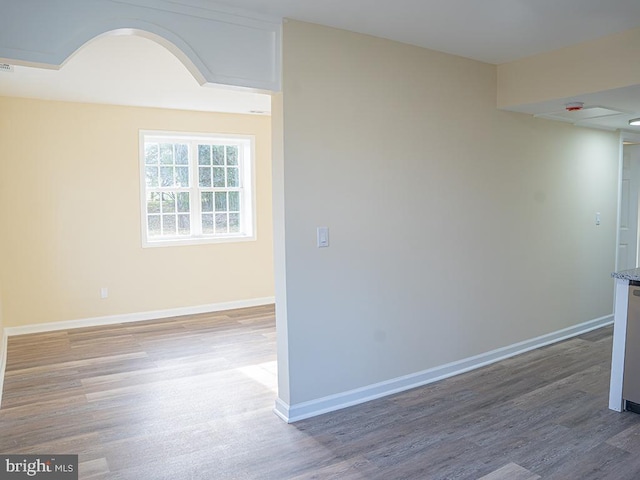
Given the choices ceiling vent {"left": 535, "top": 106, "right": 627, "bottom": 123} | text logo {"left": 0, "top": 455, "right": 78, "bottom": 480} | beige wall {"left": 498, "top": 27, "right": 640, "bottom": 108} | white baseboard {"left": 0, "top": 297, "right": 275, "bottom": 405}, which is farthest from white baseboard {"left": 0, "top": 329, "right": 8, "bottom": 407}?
ceiling vent {"left": 535, "top": 106, "right": 627, "bottom": 123}

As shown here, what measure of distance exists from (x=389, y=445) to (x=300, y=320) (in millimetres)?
914

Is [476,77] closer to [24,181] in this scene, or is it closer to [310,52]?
[310,52]

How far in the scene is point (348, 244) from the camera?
130 inches

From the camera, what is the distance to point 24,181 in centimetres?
530

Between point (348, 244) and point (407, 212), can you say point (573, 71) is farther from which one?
point (348, 244)

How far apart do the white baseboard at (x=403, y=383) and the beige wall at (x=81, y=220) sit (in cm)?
333

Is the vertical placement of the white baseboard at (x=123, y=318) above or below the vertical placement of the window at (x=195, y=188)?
below

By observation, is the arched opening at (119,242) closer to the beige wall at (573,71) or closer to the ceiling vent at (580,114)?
the beige wall at (573,71)

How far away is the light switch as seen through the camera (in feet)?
10.4

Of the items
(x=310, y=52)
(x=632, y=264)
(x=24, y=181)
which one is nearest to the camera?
(x=310, y=52)

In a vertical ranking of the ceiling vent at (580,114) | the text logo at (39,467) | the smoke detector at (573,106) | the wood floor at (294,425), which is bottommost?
the text logo at (39,467)

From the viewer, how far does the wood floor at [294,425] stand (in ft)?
8.55

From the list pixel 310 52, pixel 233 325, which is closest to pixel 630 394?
pixel 310 52

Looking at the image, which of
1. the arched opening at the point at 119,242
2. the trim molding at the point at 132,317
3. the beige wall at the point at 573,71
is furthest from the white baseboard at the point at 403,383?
the trim molding at the point at 132,317
